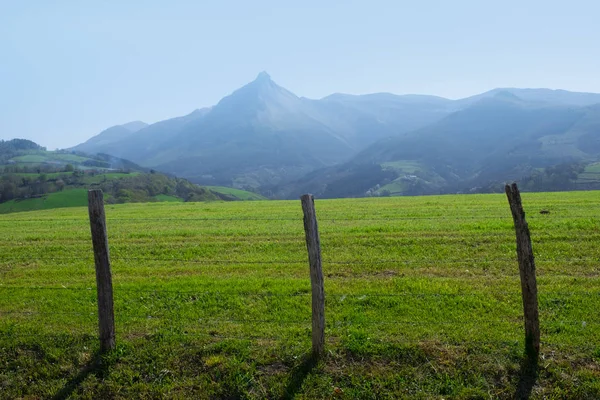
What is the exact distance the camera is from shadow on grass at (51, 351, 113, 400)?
841 cm

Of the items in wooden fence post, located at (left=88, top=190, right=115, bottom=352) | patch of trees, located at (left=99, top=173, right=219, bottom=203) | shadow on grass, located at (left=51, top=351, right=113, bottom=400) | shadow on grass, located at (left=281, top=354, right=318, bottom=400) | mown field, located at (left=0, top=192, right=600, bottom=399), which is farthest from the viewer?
patch of trees, located at (left=99, top=173, right=219, bottom=203)

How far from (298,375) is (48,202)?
134 m

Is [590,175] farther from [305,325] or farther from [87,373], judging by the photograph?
[87,373]

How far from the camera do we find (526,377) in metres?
7.98

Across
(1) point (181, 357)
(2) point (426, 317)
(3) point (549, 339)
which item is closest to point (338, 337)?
(2) point (426, 317)

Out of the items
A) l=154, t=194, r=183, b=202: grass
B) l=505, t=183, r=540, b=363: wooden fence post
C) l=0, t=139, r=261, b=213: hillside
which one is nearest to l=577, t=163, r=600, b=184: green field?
l=0, t=139, r=261, b=213: hillside

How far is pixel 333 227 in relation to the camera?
81.9ft

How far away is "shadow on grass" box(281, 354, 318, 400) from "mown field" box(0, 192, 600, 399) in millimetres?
26

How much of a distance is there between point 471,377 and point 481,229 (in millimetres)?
14274

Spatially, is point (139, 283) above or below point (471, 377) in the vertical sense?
above

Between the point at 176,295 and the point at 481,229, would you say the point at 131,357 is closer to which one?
the point at 176,295

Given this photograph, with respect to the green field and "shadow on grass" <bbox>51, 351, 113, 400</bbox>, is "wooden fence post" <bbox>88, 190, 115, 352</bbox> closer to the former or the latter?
"shadow on grass" <bbox>51, 351, 113, 400</bbox>

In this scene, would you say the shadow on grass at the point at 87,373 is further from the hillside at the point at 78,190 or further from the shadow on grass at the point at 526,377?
the hillside at the point at 78,190

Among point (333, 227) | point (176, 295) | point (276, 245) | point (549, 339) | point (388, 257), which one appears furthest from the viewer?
point (333, 227)
